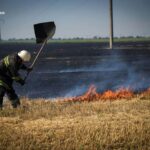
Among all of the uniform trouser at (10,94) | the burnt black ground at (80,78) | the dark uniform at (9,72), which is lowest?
the burnt black ground at (80,78)

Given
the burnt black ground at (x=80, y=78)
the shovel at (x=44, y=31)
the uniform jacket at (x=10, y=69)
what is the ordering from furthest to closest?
the burnt black ground at (x=80, y=78)
the shovel at (x=44, y=31)
the uniform jacket at (x=10, y=69)

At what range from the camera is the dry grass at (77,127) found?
401 inches

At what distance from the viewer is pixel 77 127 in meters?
11.4

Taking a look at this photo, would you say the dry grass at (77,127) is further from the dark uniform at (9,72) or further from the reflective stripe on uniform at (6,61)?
the reflective stripe on uniform at (6,61)

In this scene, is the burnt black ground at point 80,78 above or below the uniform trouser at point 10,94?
below

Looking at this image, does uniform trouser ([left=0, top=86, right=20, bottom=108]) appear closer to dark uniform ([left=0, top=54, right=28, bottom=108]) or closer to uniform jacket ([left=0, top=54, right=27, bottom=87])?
dark uniform ([left=0, top=54, right=28, bottom=108])

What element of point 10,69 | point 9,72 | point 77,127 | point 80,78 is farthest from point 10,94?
point 80,78

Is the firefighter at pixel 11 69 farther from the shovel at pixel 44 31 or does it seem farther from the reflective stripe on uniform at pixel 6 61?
the shovel at pixel 44 31

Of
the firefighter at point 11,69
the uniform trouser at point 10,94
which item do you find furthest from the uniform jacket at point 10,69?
the uniform trouser at point 10,94

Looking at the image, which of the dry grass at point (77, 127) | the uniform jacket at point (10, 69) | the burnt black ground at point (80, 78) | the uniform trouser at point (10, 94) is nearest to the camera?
the dry grass at point (77, 127)

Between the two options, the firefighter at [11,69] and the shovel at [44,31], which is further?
the shovel at [44,31]

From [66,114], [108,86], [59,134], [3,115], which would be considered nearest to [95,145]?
[59,134]

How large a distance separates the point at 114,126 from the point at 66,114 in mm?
2172

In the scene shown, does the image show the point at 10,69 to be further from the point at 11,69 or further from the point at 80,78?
the point at 80,78
